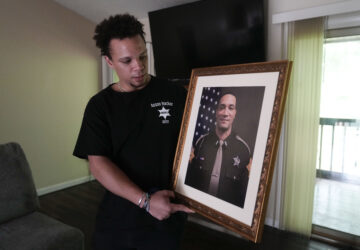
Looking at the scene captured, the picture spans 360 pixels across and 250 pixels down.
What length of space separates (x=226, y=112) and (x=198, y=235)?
2020mm

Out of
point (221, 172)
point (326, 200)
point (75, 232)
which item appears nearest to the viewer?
point (221, 172)

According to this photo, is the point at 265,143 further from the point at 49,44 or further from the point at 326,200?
the point at 49,44

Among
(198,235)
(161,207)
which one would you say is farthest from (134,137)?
(198,235)

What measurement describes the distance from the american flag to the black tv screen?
68.2 inches

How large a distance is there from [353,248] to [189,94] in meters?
2.40

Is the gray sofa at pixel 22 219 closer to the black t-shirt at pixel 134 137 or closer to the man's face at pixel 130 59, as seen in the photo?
the black t-shirt at pixel 134 137

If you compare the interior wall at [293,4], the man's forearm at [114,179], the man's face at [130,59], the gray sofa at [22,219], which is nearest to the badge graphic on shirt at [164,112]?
the man's face at [130,59]

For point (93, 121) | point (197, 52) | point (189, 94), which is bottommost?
point (93, 121)

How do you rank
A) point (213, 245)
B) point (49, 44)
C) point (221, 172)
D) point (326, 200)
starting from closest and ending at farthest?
point (221, 172) < point (213, 245) < point (326, 200) < point (49, 44)

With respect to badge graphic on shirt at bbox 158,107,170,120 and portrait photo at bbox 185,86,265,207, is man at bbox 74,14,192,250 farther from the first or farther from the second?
portrait photo at bbox 185,86,265,207

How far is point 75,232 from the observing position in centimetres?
172

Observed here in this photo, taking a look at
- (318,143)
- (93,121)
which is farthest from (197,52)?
(93,121)

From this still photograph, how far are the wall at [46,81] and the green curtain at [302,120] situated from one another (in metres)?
2.84

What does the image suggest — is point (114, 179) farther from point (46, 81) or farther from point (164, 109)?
point (46, 81)
